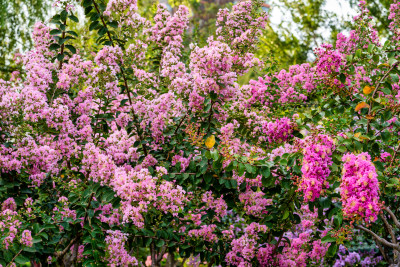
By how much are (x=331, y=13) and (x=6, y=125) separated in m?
8.57

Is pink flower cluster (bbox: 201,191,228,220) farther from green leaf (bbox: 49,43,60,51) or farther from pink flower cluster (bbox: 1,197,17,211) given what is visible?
green leaf (bbox: 49,43,60,51)

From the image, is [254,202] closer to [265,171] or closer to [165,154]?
[265,171]

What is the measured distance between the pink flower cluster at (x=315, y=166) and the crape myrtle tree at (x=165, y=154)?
16 mm

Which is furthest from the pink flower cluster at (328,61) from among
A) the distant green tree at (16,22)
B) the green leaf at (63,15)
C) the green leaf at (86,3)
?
the distant green tree at (16,22)

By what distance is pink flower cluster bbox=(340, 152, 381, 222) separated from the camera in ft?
5.88

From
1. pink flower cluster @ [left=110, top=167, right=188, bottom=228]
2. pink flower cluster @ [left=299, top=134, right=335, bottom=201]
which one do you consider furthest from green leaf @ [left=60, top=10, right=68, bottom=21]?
pink flower cluster @ [left=299, top=134, right=335, bottom=201]

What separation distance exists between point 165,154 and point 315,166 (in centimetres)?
120

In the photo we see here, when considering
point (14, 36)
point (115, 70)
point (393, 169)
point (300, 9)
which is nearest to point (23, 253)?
point (115, 70)

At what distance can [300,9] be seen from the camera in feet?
32.0

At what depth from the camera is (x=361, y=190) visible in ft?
5.97

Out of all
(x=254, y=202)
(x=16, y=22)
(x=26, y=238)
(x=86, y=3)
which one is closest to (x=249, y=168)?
(x=254, y=202)

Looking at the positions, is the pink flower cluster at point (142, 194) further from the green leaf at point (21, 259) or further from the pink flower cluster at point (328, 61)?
the pink flower cluster at point (328, 61)

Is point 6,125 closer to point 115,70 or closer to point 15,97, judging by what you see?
point 15,97

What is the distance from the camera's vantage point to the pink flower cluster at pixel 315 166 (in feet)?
6.53
